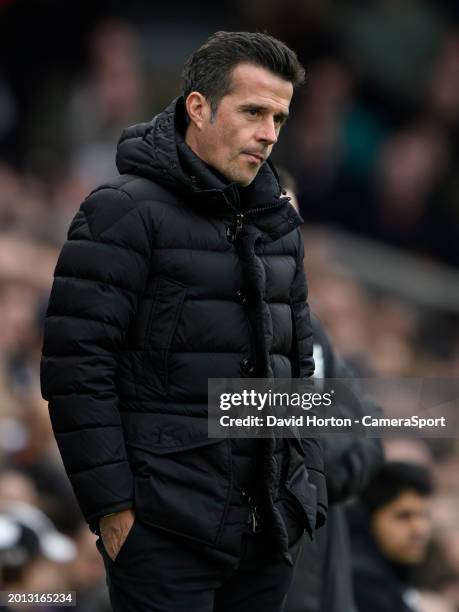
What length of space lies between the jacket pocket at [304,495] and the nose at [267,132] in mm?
750

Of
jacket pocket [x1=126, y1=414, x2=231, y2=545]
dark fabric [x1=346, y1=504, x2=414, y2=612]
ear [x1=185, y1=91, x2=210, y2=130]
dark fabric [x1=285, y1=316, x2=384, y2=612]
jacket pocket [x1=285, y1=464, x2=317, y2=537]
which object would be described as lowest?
dark fabric [x1=346, y1=504, x2=414, y2=612]

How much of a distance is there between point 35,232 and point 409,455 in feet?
12.1

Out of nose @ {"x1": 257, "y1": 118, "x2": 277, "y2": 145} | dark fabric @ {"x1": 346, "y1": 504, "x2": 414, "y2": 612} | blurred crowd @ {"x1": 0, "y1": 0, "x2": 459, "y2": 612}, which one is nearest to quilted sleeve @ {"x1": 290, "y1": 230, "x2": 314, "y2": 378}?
nose @ {"x1": 257, "y1": 118, "x2": 277, "y2": 145}

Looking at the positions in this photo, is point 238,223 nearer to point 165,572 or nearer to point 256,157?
point 256,157

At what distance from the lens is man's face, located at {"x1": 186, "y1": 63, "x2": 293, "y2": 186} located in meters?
3.21

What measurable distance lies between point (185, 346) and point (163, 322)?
0.07 meters

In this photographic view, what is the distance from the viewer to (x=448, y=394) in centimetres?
550

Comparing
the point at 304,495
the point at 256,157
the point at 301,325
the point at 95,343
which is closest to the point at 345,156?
the point at 301,325

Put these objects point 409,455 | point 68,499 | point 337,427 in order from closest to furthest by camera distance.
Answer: point 337,427 → point 409,455 → point 68,499

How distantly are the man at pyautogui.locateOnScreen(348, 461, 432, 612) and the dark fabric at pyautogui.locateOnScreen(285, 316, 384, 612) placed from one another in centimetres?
69

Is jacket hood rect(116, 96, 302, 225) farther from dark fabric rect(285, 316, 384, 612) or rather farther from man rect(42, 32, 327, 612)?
dark fabric rect(285, 316, 384, 612)

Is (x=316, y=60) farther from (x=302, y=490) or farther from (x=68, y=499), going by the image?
(x=302, y=490)

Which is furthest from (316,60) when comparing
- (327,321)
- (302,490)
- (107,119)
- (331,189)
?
(302,490)

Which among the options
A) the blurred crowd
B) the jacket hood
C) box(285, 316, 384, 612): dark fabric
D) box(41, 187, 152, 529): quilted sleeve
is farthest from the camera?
the blurred crowd
